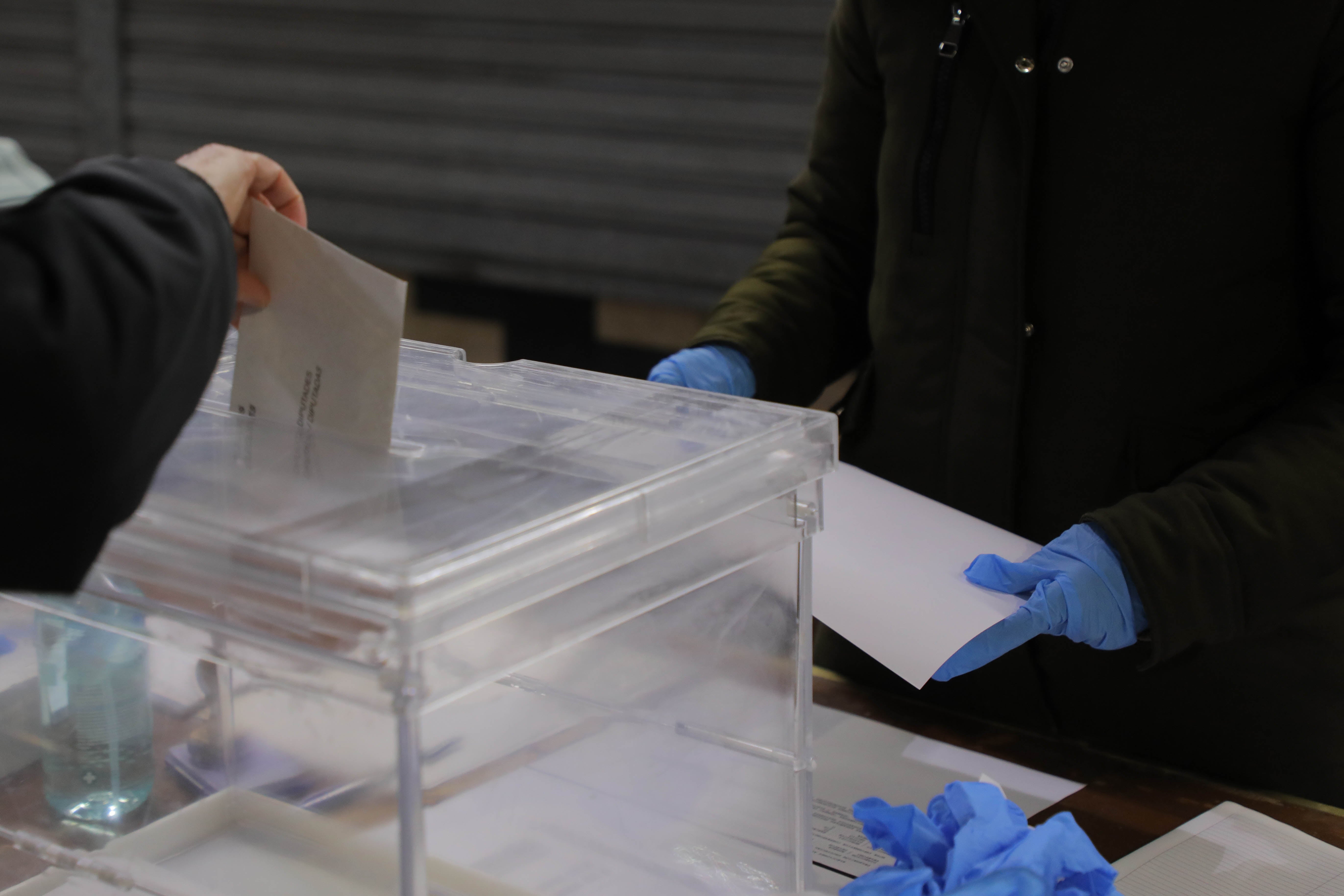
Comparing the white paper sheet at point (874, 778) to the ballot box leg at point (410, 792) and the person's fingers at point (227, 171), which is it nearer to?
the ballot box leg at point (410, 792)

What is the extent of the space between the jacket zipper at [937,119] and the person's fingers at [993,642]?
1.65 feet

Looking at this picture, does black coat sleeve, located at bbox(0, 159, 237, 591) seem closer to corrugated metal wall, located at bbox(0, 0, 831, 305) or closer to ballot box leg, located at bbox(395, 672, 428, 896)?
ballot box leg, located at bbox(395, 672, 428, 896)

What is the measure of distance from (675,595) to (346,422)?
222 mm

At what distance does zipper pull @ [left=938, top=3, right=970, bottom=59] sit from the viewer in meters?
1.21

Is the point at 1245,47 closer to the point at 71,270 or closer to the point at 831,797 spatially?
the point at 831,797

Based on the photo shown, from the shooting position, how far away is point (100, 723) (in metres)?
0.74

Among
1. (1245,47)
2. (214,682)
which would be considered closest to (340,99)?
(1245,47)

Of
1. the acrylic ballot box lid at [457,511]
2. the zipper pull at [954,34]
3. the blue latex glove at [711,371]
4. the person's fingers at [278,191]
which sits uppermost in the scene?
the zipper pull at [954,34]

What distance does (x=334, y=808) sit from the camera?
61 cm

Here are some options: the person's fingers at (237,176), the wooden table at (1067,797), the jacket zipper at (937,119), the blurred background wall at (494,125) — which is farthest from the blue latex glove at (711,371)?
the blurred background wall at (494,125)

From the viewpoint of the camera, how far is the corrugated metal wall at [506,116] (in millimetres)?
2891

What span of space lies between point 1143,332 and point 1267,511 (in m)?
0.24

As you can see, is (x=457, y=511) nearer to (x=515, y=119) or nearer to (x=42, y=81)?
(x=515, y=119)

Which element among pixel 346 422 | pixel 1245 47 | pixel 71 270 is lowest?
pixel 346 422
